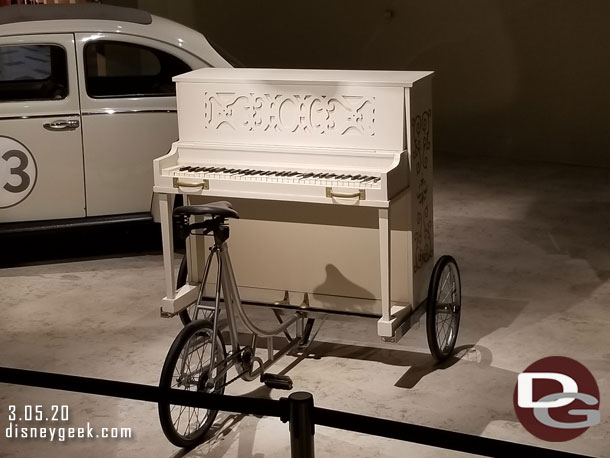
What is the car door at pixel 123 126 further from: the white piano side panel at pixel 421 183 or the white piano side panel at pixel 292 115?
the white piano side panel at pixel 421 183

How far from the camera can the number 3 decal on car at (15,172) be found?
653 cm

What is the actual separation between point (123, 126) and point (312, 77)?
2.19 meters

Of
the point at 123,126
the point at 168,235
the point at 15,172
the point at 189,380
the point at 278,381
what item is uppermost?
the point at 123,126

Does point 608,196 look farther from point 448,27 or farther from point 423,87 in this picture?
point 423,87

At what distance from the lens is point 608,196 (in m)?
8.29

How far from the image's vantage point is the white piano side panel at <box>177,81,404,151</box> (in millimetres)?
4688

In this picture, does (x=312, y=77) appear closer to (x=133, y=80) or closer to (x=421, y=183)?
(x=421, y=183)

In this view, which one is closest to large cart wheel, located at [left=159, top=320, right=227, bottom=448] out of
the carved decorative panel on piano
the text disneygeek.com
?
the text disneygeek.com

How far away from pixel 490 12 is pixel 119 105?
14.1 feet

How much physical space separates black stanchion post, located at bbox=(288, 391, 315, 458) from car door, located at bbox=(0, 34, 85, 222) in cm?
420

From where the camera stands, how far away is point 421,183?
491 centimetres

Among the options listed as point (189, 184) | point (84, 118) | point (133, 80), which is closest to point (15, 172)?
point (84, 118)

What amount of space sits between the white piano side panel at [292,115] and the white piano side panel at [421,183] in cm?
11

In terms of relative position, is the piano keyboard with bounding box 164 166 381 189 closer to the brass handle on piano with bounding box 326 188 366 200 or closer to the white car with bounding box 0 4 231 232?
the brass handle on piano with bounding box 326 188 366 200
